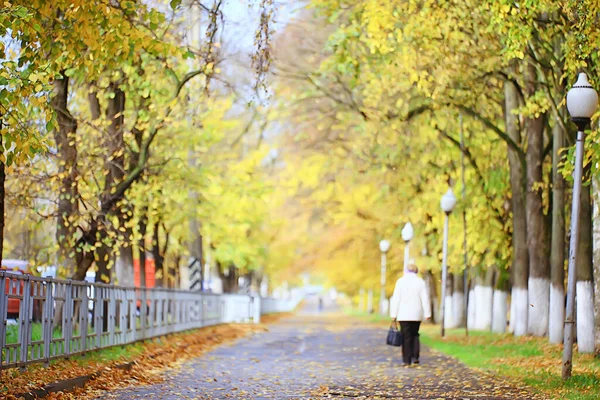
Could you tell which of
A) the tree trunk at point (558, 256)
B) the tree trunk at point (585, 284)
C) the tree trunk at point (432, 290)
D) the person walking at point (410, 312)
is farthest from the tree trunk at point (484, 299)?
the person walking at point (410, 312)

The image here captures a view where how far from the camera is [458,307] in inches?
1452

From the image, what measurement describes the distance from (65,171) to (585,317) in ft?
33.0

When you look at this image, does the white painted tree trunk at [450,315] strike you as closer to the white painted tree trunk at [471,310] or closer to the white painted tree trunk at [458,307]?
the white painted tree trunk at [458,307]

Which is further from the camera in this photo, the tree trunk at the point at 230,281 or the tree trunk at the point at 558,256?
the tree trunk at the point at 230,281

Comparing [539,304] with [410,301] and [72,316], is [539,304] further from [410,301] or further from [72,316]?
[72,316]

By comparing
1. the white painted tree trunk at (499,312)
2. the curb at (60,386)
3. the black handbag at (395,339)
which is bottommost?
the curb at (60,386)

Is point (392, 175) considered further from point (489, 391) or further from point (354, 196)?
point (489, 391)

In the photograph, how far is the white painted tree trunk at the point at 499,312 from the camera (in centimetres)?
2870

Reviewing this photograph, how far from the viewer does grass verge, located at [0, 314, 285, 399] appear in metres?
11.6

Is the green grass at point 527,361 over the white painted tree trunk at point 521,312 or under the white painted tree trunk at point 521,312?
under

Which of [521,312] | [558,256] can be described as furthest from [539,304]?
[558,256]

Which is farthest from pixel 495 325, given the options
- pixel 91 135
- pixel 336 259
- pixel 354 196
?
pixel 336 259

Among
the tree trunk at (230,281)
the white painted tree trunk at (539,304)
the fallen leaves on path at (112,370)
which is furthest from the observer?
the tree trunk at (230,281)

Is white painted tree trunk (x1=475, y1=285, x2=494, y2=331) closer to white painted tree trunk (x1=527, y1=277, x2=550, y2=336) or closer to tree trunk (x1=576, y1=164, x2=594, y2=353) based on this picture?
white painted tree trunk (x1=527, y1=277, x2=550, y2=336)
